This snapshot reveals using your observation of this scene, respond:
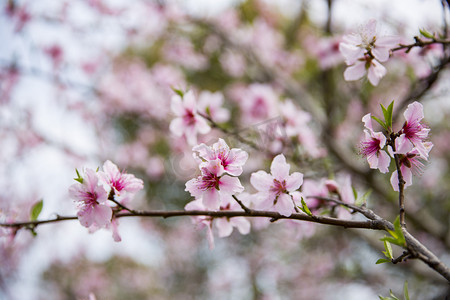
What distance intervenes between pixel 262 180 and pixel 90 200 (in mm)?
490

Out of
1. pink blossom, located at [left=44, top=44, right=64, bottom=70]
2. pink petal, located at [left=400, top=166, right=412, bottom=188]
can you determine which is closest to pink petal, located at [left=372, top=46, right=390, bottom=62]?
pink petal, located at [left=400, top=166, right=412, bottom=188]

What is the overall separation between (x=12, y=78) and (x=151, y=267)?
16.6 ft

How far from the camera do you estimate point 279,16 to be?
5551 millimetres

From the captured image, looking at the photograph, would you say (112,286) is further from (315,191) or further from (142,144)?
(315,191)

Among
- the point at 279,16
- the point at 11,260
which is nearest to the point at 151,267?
the point at 11,260

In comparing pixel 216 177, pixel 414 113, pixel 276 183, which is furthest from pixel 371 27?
pixel 216 177

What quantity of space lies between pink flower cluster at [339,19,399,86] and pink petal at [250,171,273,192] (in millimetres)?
460

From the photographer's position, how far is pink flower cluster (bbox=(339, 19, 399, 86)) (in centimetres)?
111

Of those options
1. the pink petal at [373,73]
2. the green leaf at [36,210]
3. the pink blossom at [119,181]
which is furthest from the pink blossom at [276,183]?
the green leaf at [36,210]

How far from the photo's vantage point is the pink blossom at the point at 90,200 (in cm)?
97

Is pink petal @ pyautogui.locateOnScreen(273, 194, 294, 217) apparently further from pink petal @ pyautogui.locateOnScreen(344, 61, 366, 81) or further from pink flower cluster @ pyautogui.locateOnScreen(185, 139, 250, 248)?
pink petal @ pyautogui.locateOnScreen(344, 61, 366, 81)

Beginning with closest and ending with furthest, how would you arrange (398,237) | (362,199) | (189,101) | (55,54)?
(398,237) < (362,199) < (189,101) < (55,54)

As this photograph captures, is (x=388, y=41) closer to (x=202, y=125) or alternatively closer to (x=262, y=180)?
(x=262, y=180)

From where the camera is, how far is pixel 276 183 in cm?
99
